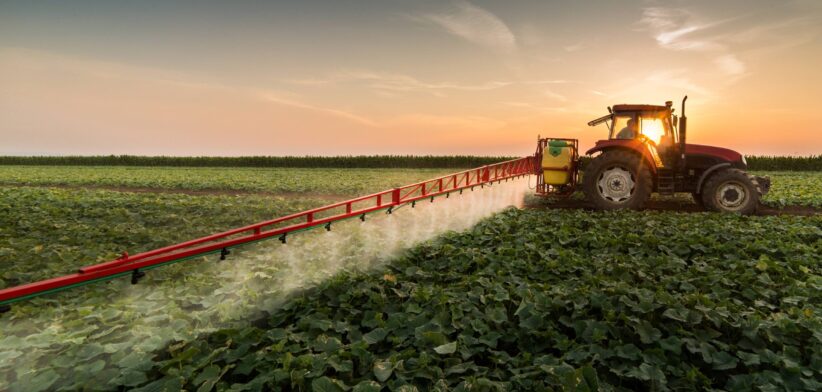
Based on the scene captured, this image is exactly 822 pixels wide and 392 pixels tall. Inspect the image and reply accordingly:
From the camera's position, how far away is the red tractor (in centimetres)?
930

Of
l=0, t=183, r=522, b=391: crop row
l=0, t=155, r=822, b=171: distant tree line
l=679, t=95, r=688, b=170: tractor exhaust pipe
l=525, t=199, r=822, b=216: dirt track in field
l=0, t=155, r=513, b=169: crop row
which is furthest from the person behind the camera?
l=0, t=155, r=513, b=169: crop row

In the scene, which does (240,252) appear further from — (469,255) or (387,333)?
(469,255)

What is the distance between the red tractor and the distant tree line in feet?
102

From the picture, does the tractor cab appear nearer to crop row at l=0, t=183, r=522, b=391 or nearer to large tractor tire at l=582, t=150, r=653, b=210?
large tractor tire at l=582, t=150, r=653, b=210

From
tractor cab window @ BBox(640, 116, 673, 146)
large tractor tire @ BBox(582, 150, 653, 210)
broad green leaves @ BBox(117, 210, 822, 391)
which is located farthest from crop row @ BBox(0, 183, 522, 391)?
tractor cab window @ BBox(640, 116, 673, 146)

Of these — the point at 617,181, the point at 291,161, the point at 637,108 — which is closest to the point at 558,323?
the point at 617,181

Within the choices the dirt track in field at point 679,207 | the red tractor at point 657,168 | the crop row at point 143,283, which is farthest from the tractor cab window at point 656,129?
the crop row at point 143,283

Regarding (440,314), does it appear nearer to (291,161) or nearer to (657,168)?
(657,168)

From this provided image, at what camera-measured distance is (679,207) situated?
34.7 ft

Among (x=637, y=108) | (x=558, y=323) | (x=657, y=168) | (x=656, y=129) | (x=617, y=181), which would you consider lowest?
(x=558, y=323)

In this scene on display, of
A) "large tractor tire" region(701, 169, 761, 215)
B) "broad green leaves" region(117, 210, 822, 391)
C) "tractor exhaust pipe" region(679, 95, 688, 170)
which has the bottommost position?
"broad green leaves" region(117, 210, 822, 391)

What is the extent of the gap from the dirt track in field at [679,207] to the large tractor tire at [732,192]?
2.41 ft

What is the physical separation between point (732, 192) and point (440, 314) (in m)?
8.78

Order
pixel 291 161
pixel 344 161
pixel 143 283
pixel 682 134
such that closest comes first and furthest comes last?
pixel 143 283 < pixel 682 134 < pixel 344 161 < pixel 291 161
